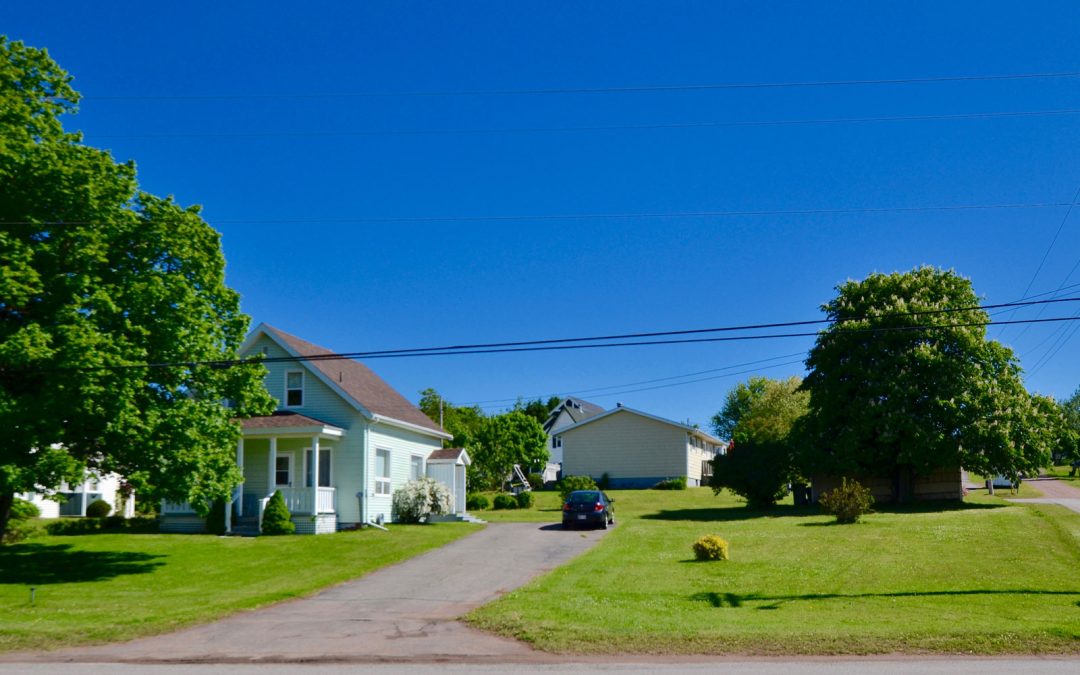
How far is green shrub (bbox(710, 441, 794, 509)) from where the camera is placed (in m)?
38.8

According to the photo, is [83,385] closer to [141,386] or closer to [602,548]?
[141,386]

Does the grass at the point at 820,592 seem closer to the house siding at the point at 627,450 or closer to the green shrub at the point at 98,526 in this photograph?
the green shrub at the point at 98,526

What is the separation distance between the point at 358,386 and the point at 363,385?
116 centimetres

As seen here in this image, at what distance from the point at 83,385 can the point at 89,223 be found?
4.08m

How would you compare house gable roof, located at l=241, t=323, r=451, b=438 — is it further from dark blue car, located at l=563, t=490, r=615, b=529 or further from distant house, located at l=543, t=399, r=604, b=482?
distant house, located at l=543, t=399, r=604, b=482

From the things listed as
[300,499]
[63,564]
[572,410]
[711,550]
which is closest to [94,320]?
[63,564]

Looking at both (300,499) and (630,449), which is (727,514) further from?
(630,449)

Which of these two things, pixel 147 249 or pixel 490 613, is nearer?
pixel 490 613

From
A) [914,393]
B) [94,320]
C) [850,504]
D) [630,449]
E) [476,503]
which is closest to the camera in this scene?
[94,320]

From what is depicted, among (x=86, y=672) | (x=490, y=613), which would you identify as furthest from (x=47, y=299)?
(x=490, y=613)

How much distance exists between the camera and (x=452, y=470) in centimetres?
3847

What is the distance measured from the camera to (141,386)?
21.0 metres

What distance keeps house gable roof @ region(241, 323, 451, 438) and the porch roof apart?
157 centimetres

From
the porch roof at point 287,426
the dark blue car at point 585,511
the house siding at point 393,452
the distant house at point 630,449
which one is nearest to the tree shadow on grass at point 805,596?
the dark blue car at point 585,511
